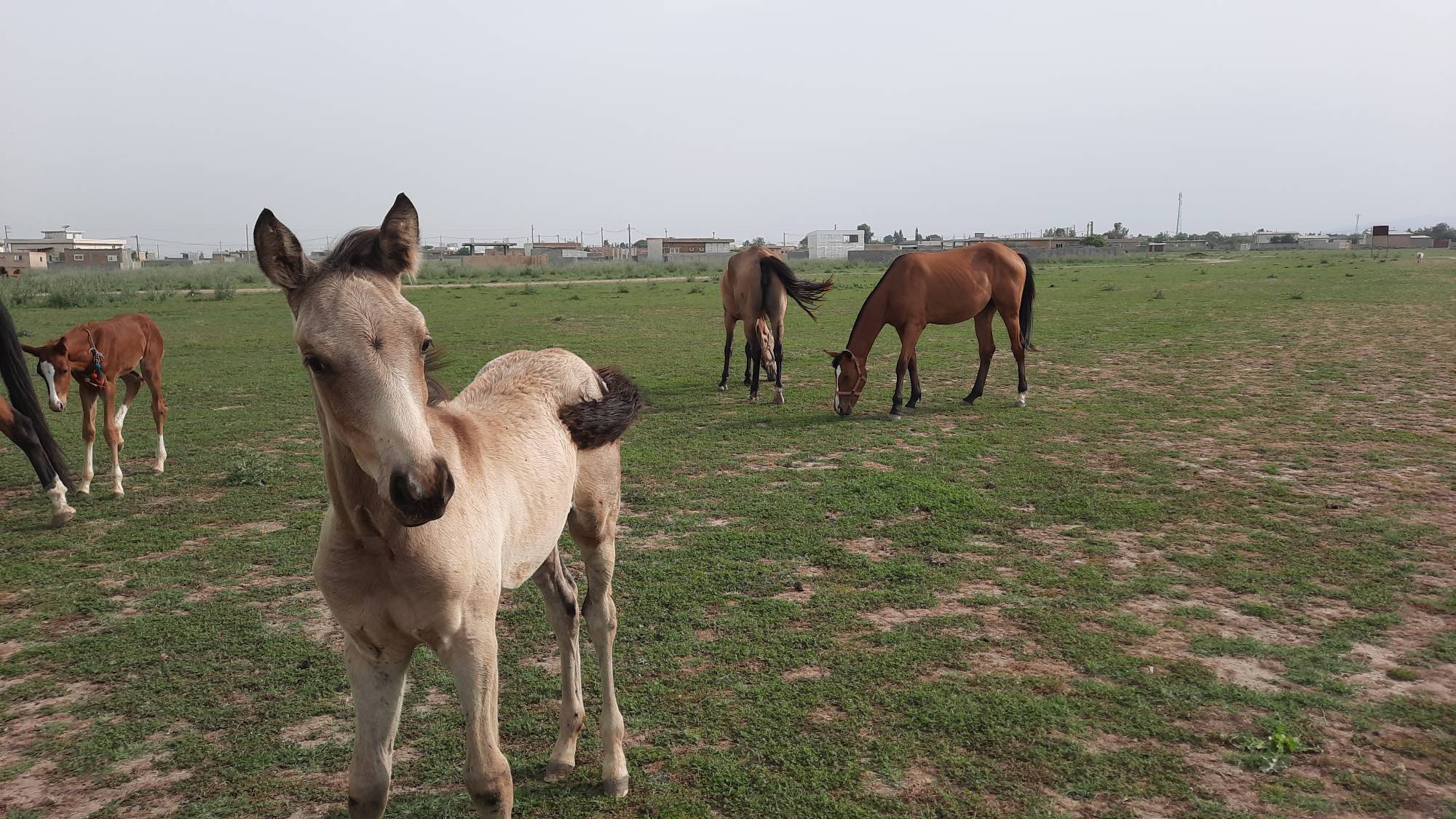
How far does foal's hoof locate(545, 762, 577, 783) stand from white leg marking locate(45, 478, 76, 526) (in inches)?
210

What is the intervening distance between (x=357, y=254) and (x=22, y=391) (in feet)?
21.4

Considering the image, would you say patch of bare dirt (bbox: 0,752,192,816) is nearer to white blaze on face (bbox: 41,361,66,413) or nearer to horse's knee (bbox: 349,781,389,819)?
horse's knee (bbox: 349,781,389,819)

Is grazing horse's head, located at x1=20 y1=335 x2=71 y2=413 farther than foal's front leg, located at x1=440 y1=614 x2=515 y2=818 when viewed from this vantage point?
Yes

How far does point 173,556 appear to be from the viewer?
222 inches

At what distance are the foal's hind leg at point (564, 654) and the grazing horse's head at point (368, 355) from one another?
1309 millimetres

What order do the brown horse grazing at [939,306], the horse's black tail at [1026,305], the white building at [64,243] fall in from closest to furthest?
1. the brown horse grazing at [939,306]
2. the horse's black tail at [1026,305]
3. the white building at [64,243]

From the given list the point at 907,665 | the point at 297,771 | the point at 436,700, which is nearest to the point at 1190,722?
the point at 907,665

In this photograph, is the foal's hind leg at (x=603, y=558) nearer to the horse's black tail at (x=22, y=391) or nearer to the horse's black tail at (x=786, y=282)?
the horse's black tail at (x=22, y=391)

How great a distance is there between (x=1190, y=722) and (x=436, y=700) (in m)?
3.43

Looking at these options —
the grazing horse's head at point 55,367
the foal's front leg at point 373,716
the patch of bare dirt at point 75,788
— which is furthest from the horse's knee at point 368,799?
the grazing horse's head at point 55,367

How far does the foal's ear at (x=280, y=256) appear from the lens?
7.25 ft

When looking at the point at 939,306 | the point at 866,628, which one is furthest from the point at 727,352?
the point at 866,628

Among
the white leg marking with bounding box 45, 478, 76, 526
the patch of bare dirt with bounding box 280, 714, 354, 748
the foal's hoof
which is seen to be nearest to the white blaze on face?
the white leg marking with bounding box 45, 478, 76, 526

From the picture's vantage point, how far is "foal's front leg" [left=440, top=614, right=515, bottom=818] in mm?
2373
